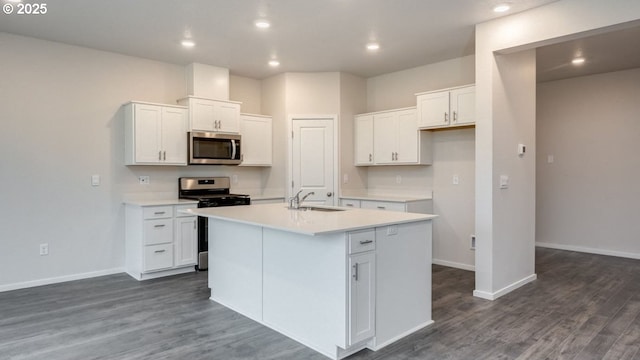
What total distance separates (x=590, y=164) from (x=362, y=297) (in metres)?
5.25

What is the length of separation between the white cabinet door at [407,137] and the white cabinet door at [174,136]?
2.82m

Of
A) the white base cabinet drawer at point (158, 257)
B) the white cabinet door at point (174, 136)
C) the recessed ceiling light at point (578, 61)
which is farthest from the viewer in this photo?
the recessed ceiling light at point (578, 61)

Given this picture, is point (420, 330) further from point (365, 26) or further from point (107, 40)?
point (107, 40)

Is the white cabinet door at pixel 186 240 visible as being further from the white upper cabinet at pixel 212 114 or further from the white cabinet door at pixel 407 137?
Result: the white cabinet door at pixel 407 137

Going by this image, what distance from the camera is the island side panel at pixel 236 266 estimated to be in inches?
132

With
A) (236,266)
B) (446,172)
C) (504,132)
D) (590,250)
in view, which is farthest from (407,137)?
(590,250)

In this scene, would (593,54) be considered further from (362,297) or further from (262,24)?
(362,297)

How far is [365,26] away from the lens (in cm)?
408

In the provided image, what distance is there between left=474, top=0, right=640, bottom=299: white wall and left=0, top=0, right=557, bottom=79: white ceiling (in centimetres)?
19

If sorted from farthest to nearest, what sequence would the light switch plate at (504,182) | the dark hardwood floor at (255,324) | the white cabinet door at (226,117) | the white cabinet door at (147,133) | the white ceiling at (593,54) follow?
the white cabinet door at (226,117) → the white cabinet door at (147,133) → the white ceiling at (593,54) → the light switch plate at (504,182) → the dark hardwood floor at (255,324)

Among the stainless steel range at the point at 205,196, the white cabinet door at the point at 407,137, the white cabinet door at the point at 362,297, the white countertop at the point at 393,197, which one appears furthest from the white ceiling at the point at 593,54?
the stainless steel range at the point at 205,196

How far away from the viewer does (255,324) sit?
327 cm

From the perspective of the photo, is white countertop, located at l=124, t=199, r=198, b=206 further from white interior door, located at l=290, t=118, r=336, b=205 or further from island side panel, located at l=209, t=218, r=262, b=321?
white interior door, located at l=290, t=118, r=336, b=205

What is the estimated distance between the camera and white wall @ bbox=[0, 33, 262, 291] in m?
4.29
